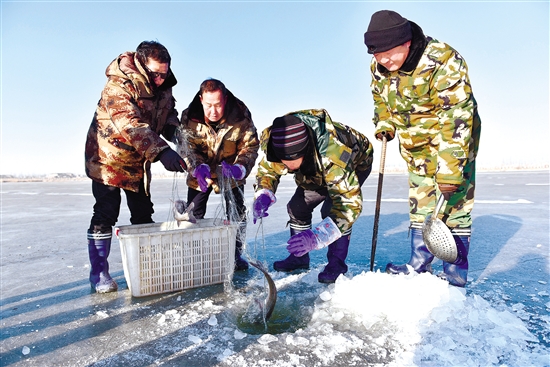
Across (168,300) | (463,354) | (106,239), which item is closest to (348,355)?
(463,354)

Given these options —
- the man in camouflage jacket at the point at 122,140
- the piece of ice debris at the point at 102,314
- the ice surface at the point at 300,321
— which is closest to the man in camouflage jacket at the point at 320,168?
the ice surface at the point at 300,321

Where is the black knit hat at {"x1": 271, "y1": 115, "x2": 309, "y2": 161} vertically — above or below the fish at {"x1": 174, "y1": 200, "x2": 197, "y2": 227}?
above

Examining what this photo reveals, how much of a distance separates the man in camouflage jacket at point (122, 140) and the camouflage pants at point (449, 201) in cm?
180

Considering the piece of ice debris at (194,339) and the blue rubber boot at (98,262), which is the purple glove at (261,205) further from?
the blue rubber boot at (98,262)

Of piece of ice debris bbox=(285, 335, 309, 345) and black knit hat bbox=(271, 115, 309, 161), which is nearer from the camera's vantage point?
piece of ice debris bbox=(285, 335, 309, 345)

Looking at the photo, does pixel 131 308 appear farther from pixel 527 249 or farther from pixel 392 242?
pixel 527 249

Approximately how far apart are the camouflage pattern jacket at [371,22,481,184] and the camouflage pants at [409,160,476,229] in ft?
0.25

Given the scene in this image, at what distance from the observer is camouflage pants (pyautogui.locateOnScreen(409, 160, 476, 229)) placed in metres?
2.60

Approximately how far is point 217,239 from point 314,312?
3.05ft

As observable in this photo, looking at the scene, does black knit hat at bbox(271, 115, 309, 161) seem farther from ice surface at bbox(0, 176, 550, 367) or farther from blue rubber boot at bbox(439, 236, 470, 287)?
blue rubber boot at bbox(439, 236, 470, 287)

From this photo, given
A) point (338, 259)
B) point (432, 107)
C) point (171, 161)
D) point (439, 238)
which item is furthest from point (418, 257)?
point (171, 161)

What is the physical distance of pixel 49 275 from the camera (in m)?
3.10

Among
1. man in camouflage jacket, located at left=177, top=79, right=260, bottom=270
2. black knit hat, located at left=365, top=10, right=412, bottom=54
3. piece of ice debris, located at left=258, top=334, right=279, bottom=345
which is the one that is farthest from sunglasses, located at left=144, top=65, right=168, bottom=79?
piece of ice debris, located at left=258, top=334, right=279, bottom=345

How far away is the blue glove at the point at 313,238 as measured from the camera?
237 centimetres
